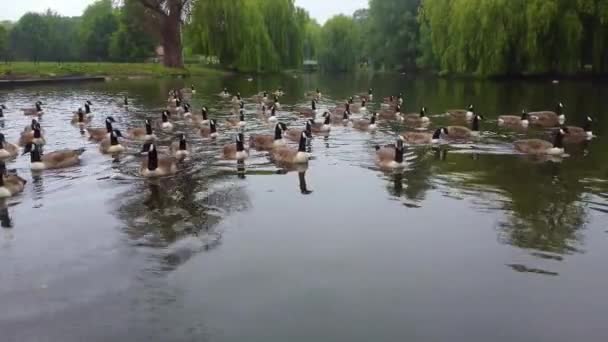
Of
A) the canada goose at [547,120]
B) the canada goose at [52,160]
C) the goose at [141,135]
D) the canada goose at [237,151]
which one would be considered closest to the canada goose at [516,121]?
the canada goose at [547,120]

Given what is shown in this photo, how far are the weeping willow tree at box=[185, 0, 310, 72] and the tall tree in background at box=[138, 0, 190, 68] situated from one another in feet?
6.09

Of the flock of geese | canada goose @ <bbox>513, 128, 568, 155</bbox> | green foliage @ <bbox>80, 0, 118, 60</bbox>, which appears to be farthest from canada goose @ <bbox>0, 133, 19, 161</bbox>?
green foliage @ <bbox>80, 0, 118, 60</bbox>

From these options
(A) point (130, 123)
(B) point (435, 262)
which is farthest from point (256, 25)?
(B) point (435, 262)

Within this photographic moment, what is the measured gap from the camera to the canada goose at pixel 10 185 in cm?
1310

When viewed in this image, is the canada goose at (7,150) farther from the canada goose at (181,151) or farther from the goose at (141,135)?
the canada goose at (181,151)

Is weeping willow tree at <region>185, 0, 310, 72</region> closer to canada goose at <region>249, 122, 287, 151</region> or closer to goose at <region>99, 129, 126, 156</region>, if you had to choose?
canada goose at <region>249, 122, 287, 151</region>

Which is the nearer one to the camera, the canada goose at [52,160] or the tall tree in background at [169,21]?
the canada goose at [52,160]

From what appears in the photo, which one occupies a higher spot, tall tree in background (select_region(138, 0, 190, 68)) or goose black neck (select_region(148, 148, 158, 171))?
tall tree in background (select_region(138, 0, 190, 68))

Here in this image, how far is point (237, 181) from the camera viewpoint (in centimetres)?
1487

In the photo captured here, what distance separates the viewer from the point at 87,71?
5850cm

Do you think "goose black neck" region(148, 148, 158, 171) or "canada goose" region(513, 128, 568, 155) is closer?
"goose black neck" region(148, 148, 158, 171)

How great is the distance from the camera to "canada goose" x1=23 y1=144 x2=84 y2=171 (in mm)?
15781

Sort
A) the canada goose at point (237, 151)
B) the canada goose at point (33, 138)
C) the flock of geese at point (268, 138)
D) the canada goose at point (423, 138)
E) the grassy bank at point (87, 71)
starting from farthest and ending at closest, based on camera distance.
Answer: the grassy bank at point (87, 71)
the canada goose at point (423, 138)
the canada goose at point (33, 138)
the canada goose at point (237, 151)
the flock of geese at point (268, 138)

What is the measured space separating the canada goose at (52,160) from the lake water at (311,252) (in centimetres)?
43
